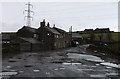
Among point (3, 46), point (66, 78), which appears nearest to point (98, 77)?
point (66, 78)

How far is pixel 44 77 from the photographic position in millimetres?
9250

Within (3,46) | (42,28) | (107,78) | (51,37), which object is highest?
(42,28)

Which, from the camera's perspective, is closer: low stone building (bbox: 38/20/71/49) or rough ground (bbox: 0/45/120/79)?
rough ground (bbox: 0/45/120/79)

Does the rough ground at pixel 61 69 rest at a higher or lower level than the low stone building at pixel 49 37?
lower

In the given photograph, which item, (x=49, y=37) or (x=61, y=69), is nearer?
(x=61, y=69)

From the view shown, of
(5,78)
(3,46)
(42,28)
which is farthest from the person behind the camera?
(42,28)

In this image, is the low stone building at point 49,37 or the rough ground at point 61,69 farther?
the low stone building at point 49,37

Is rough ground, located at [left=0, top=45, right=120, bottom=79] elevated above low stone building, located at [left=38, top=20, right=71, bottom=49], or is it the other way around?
low stone building, located at [left=38, top=20, right=71, bottom=49]

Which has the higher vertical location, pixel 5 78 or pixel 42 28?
pixel 42 28

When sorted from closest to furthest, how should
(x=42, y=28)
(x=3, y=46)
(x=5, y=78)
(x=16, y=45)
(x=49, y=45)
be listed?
(x=5, y=78)
(x=3, y=46)
(x=16, y=45)
(x=49, y=45)
(x=42, y=28)

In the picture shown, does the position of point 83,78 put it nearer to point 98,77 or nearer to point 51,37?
point 98,77

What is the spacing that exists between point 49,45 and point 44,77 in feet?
92.9

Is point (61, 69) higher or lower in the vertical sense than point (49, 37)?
lower

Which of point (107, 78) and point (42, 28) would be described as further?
point (42, 28)
